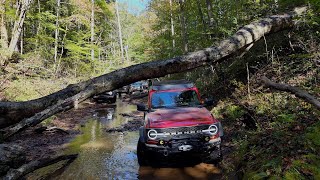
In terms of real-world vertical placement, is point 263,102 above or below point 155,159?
above

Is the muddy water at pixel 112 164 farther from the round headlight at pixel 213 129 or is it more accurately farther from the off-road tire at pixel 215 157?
the round headlight at pixel 213 129

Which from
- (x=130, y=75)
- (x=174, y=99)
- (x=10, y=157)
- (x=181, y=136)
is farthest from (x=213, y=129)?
(x=10, y=157)

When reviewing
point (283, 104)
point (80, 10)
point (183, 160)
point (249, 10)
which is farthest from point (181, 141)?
point (80, 10)

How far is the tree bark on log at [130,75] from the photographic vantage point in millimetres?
6379

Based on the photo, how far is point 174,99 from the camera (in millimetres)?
8383

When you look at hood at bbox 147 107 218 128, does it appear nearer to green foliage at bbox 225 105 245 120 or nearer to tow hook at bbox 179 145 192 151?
tow hook at bbox 179 145 192 151

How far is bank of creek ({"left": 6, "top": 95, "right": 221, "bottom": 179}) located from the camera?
680 cm

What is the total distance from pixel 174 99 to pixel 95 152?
9.61ft

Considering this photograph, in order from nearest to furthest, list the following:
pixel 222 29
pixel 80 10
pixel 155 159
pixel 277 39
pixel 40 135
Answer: pixel 155 159 → pixel 40 135 → pixel 277 39 → pixel 222 29 → pixel 80 10

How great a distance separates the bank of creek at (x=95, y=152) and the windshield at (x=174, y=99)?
169 centimetres

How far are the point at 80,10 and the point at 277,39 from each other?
20.5m

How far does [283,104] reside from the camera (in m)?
8.45

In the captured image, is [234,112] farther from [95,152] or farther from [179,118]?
[95,152]

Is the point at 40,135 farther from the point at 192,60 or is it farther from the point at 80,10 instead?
the point at 80,10
